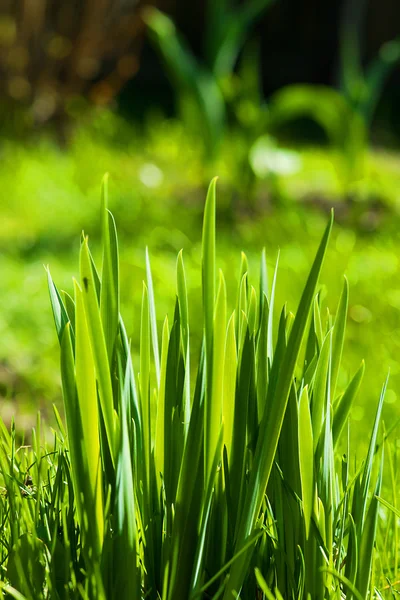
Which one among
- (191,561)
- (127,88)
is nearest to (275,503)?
(191,561)

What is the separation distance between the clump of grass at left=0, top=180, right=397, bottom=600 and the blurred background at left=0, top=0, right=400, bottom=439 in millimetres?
686

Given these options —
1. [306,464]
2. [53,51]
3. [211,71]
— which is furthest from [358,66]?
[306,464]

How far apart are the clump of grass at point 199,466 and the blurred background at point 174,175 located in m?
0.69

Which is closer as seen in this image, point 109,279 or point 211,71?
point 109,279

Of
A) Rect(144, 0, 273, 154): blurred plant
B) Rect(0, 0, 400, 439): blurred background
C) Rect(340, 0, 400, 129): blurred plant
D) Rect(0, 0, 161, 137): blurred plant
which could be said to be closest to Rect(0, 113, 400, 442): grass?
Rect(0, 0, 400, 439): blurred background

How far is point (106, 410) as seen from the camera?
83cm

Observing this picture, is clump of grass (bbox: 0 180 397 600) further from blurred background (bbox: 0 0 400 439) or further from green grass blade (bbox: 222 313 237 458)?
blurred background (bbox: 0 0 400 439)

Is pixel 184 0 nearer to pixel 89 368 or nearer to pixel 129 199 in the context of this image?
pixel 129 199

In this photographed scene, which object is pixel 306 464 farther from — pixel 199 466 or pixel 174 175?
pixel 174 175

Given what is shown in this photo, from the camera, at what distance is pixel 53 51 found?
219 inches

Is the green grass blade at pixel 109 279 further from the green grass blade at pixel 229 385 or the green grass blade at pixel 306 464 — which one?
the green grass blade at pixel 306 464

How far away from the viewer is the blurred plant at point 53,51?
5449mm

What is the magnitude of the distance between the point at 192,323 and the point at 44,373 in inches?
22.2

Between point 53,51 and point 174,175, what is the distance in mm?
1507
